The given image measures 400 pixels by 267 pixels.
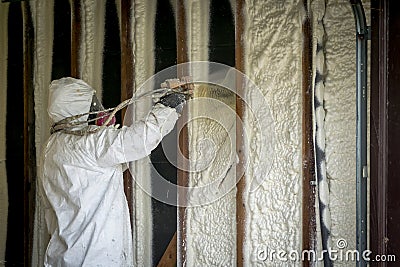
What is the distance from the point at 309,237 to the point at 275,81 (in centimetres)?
77

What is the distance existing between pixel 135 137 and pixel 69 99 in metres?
0.44

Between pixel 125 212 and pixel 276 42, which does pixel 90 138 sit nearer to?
pixel 125 212

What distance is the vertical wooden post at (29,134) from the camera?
365 cm

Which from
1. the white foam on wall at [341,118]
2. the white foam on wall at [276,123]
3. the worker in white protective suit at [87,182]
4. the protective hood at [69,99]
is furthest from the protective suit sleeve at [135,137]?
the white foam on wall at [341,118]

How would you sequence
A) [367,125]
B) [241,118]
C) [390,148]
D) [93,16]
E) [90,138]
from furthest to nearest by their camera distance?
1. [93,16]
2. [241,118]
3. [90,138]
4. [367,125]
5. [390,148]

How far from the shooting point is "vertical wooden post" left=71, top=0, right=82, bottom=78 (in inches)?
135

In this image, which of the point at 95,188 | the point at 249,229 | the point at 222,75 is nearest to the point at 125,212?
the point at 95,188

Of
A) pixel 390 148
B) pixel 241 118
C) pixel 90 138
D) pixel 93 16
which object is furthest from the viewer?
pixel 93 16

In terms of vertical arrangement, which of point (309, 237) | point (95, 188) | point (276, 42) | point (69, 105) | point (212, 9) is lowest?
point (309, 237)

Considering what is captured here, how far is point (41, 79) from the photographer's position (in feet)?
11.9

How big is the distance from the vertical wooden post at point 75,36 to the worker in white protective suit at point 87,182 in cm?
54

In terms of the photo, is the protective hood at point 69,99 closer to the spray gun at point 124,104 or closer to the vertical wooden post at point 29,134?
the spray gun at point 124,104

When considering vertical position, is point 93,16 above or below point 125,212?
above

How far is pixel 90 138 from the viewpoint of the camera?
2730mm
